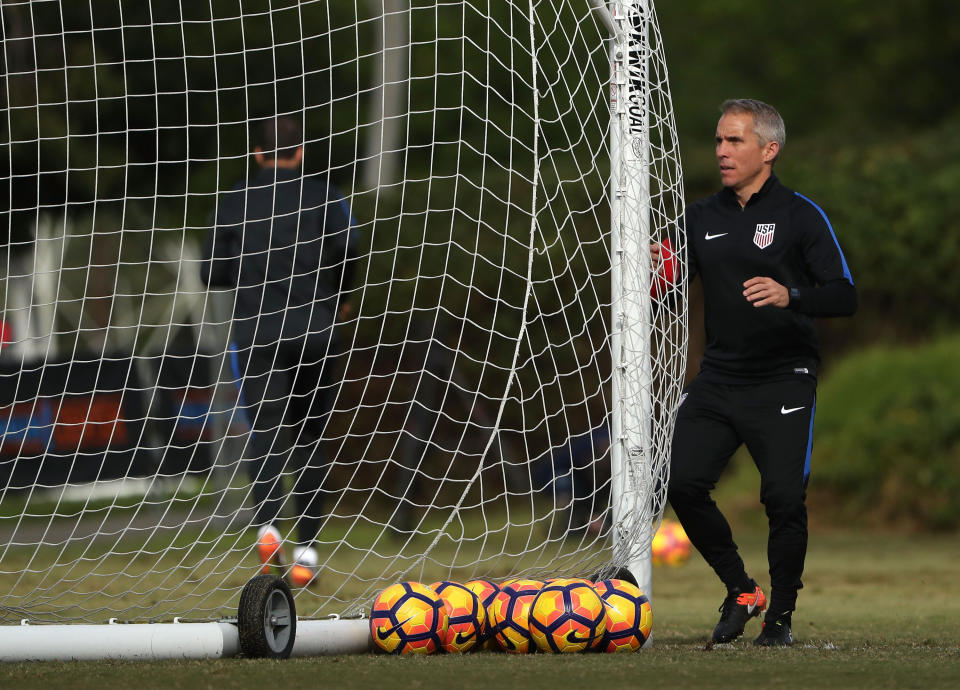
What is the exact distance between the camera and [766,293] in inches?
196

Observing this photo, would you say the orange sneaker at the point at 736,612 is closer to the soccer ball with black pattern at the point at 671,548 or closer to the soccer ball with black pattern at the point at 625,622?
the soccer ball with black pattern at the point at 625,622

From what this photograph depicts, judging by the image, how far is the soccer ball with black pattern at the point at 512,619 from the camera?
16.2ft

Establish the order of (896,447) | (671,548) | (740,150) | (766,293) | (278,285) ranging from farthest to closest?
(896,447) → (671,548) → (278,285) → (740,150) → (766,293)

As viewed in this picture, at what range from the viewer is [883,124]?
2472 centimetres

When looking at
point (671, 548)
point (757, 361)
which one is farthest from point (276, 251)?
point (671, 548)

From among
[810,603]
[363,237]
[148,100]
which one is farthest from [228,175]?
[810,603]

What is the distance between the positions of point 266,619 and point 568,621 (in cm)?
101

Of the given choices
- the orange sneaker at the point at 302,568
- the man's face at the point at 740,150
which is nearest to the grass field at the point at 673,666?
the orange sneaker at the point at 302,568

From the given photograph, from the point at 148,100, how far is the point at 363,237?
86.3 inches

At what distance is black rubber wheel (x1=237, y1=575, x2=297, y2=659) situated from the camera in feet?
14.8

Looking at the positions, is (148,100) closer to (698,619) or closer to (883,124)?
(698,619)

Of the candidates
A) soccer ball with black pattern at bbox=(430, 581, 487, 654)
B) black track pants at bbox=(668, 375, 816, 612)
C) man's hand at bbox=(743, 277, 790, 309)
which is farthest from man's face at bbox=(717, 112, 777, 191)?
soccer ball with black pattern at bbox=(430, 581, 487, 654)

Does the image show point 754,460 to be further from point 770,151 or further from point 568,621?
point 770,151

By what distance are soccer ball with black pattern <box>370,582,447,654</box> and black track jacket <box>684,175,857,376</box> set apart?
1410mm
